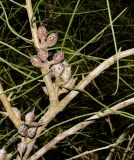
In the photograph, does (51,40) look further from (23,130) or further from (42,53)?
(23,130)

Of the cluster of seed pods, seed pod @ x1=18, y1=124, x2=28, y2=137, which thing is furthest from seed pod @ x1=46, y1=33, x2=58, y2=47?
seed pod @ x1=18, y1=124, x2=28, y2=137

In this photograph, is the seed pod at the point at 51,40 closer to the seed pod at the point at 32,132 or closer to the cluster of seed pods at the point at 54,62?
the cluster of seed pods at the point at 54,62

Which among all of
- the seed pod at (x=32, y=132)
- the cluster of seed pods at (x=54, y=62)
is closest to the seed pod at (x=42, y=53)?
the cluster of seed pods at (x=54, y=62)

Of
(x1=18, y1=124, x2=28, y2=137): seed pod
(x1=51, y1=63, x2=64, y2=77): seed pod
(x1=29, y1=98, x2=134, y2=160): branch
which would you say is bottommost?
(x1=29, y1=98, x2=134, y2=160): branch

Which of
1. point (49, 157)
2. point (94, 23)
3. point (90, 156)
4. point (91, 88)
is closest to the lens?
point (90, 156)

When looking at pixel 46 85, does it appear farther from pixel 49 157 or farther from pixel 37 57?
pixel 49 157

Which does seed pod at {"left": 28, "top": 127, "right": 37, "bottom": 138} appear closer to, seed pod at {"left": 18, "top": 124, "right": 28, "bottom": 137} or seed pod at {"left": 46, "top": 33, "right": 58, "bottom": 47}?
seed pod at {"left": 18, "top": 124, "right": 28, "bottom": 137}

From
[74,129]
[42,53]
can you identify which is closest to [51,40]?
[42,53]

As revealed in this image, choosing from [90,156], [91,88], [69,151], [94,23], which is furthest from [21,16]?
[90,156]
